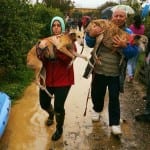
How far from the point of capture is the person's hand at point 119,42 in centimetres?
639

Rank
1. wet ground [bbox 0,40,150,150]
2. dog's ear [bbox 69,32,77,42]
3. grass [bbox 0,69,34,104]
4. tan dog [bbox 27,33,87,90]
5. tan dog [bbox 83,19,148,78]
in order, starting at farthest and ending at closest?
grass [bbox 0,69,34,104]
wet ground [bbox 0,40,150,150]
tan dog [bbox 83,19,148,78]
dog's ear [bbox 69,32,77,42]
tan dog [bbox 27,33,87,90]

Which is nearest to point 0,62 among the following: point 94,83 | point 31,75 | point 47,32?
point 31,75

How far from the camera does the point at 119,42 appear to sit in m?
6.39

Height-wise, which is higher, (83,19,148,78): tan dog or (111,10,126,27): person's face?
(111,10,126,27): person's face

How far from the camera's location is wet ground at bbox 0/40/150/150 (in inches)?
258

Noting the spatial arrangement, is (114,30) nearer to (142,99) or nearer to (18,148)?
(18,148)

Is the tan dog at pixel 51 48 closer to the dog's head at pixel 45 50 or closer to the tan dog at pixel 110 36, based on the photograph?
the dog's head at pixel 45 50

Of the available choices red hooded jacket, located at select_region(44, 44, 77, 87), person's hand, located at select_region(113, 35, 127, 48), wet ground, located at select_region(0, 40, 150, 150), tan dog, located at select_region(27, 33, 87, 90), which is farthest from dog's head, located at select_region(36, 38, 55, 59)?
wet ground, located at select_region(0, 40, 150, 150)

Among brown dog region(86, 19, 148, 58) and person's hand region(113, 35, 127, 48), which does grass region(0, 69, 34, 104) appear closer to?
brown dog region(86, 19, 148, 58)

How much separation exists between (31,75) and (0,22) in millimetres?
2419

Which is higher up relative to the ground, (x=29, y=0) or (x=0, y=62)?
(x=29, y=0)

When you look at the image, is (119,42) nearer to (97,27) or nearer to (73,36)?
(97,27)

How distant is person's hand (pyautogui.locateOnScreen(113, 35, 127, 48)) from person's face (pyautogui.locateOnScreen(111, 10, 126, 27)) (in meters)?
0.29

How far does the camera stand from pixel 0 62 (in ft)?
35.4
